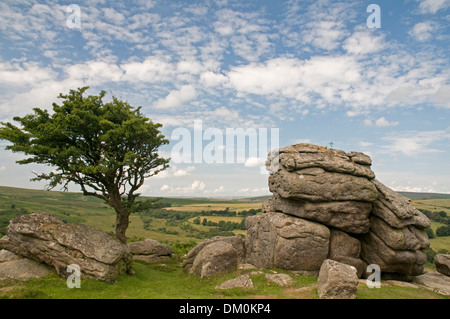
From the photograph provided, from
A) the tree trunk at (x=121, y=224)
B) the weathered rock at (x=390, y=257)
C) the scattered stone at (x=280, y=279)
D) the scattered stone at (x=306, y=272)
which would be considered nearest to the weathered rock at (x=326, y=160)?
the weathered rock at (x=390, y=257)

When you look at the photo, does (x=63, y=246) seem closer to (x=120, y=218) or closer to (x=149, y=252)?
(x=120, y=218)

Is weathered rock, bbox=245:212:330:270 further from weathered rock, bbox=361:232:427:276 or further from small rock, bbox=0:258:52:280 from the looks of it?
small rock, bbox=0:258:52:280

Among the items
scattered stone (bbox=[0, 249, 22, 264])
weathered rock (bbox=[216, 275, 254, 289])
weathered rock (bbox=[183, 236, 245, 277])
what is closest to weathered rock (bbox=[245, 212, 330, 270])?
weathered rock (bbox=[183, 236, 245, 277])

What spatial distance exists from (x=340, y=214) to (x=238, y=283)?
12411 mm

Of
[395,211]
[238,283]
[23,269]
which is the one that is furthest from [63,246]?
[395,211]

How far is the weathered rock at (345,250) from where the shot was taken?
26812mm

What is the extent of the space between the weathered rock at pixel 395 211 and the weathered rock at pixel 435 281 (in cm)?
581

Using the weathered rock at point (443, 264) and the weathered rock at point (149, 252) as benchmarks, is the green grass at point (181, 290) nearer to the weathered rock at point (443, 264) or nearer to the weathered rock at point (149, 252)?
the weathered rock at point (149, 252)

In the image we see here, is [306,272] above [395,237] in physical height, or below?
below

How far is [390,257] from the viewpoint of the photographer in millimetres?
26281

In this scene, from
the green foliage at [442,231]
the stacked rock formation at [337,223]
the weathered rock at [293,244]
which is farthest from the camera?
the green foliage at [442,231]

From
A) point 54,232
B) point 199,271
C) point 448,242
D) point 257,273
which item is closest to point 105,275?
point 54,232

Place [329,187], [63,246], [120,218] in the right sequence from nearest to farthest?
1. [63,246]
2. [329,187]
3. [120,218]
